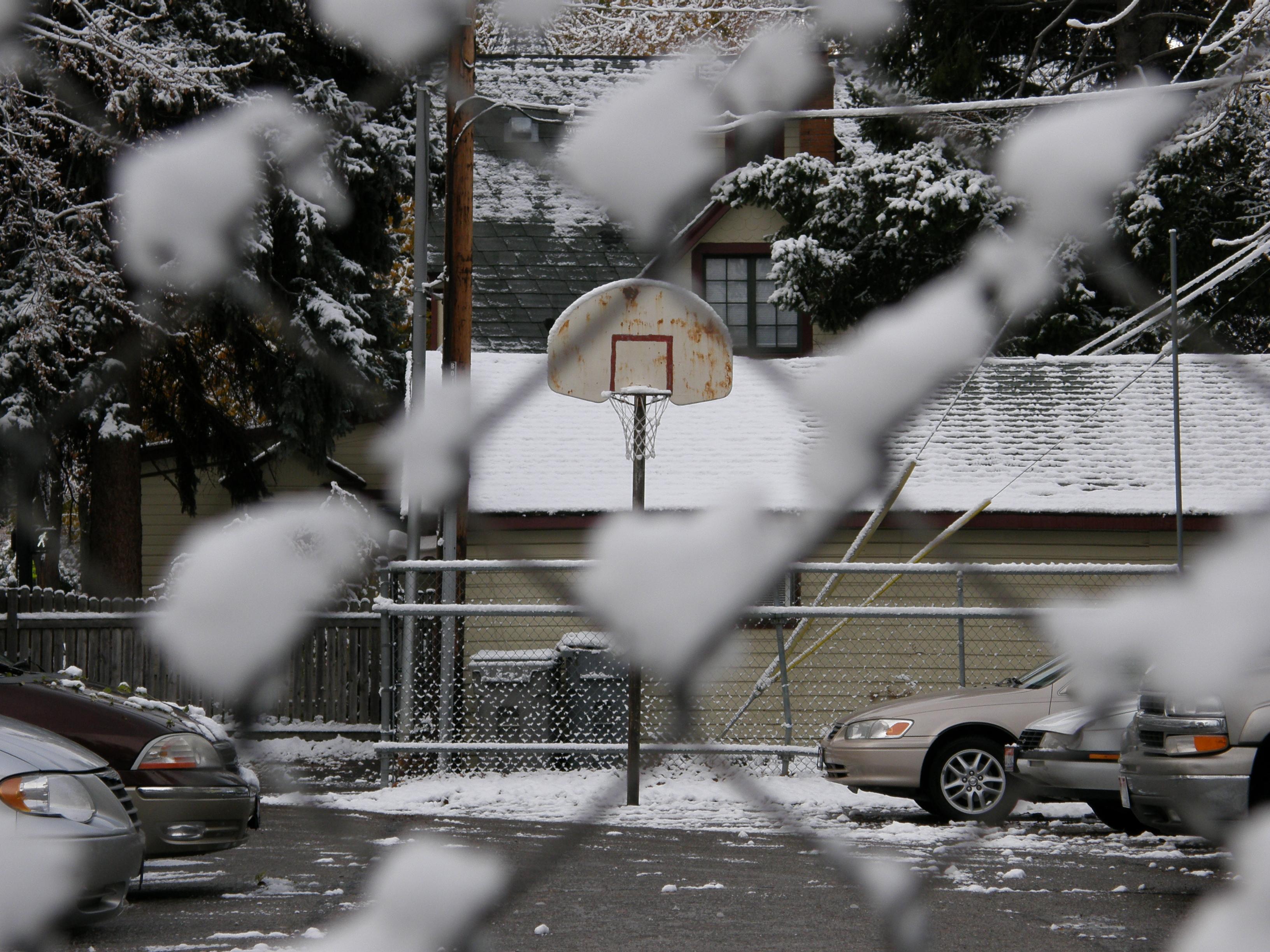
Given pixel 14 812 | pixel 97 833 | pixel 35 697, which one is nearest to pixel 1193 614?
pixel 14 812

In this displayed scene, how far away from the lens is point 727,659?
54 centimetres

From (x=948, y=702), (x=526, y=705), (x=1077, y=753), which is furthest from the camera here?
(x=526, y=705)

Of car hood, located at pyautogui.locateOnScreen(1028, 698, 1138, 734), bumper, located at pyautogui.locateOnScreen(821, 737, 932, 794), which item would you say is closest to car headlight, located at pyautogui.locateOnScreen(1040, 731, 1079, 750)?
car hood, located at pyautogui.locateOnScreen(1028, 698, 1138, 734)

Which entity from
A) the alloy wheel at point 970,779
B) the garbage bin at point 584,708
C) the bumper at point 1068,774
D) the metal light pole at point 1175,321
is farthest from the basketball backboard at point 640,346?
the garbage bin at point 584,708

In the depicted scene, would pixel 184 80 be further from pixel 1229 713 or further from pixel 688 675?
pixel 1229 713

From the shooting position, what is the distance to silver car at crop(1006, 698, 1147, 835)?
0.51m

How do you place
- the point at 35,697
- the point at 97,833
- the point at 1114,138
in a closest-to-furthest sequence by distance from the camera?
the point at 1114,138 < the point at 97,833 < the point at 35,697

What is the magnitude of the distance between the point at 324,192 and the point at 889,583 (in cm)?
28

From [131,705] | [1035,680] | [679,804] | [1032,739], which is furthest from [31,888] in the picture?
[1035,680]

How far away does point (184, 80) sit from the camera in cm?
41

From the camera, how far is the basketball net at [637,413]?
43 centimetres

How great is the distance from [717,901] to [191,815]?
223cm

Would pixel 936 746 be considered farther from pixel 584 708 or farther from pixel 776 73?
pixel 776 73

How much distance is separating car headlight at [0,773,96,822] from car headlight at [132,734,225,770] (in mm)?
50
